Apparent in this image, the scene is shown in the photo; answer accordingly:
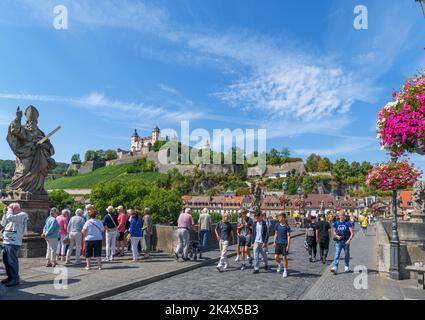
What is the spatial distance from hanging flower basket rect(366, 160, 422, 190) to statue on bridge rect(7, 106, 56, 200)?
11255 mm

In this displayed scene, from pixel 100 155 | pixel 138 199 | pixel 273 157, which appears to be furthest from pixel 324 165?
pixel 100 155

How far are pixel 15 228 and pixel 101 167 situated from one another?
558 ft

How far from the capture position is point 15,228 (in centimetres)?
819

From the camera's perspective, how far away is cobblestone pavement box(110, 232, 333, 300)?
790cm

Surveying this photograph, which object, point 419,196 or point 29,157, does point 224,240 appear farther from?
point 419,196

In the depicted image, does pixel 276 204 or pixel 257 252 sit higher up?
pixel 257 252

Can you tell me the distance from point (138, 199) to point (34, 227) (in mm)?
54121

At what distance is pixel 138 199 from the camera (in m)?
65.5

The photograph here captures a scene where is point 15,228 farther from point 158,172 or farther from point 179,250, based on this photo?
point 158,172

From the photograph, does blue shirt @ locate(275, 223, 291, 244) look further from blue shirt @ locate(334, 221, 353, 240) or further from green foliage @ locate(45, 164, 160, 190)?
green foliage @ locate(45, 164, 160, 190)

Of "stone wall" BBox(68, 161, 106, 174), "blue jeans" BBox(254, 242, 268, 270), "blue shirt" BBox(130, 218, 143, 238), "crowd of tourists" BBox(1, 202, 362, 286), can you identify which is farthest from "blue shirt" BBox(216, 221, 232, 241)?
"stone wall" BBox(68, 161, 106, 174)

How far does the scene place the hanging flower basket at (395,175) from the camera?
11.5 meters

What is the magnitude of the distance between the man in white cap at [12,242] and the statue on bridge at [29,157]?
4.12 m
